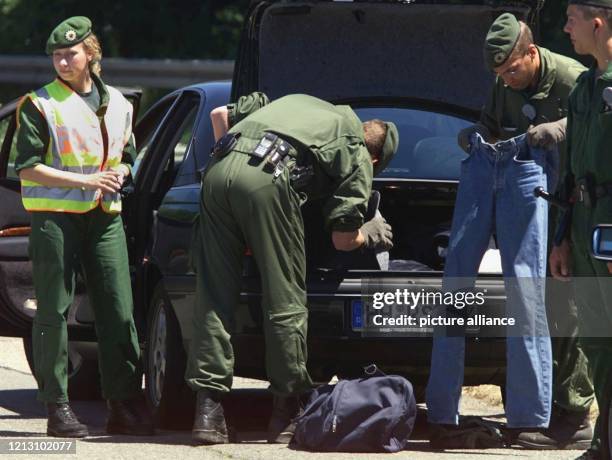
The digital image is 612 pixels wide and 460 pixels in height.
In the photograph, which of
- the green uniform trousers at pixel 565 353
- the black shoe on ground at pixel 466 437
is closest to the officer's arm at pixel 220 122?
the green uniform trousers at pixel 565 353

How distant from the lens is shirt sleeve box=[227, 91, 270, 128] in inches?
305

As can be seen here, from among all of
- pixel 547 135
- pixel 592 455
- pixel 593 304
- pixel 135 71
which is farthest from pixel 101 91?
pixel 135 71

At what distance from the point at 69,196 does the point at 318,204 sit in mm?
1089

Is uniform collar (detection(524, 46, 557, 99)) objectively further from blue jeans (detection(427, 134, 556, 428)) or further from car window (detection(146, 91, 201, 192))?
car window (detection(146, 91, 201, 192))

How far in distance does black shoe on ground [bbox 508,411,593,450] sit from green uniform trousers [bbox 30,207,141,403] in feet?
5.86

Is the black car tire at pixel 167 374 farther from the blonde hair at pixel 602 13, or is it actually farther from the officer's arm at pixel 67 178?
the blonde hair at pixel 602 13

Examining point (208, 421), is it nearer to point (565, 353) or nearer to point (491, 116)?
point (565, 353)

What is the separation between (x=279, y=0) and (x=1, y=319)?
7.08ft

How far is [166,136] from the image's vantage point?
8727mm

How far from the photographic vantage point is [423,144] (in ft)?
27.2

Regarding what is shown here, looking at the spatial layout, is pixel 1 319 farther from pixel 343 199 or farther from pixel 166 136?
pixel 343 199

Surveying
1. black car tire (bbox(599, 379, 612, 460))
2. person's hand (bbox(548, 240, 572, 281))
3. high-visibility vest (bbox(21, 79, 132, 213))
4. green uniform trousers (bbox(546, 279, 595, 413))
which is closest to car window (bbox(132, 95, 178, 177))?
high-visibility vest (bbox(21, 79, 132, 213))

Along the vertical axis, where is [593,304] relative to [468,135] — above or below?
below

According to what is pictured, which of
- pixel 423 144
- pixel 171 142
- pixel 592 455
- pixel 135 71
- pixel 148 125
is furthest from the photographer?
pixel 135 71
